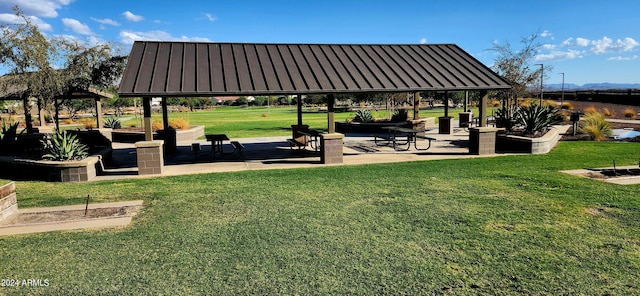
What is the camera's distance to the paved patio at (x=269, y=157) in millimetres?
12102

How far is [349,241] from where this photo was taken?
579 cm

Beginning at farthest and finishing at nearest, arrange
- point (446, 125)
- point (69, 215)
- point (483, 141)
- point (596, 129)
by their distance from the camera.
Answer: point (446, 125), point (596, 129), point (483, 141), point (69, 215)

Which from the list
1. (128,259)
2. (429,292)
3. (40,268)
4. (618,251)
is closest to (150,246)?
(128,259)

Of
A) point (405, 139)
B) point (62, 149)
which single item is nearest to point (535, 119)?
point (405, 139)

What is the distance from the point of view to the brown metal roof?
38.1 feet

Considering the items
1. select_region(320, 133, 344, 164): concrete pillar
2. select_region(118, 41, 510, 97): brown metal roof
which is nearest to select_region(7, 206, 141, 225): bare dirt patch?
select_region(118, 41, 510, 97): brown metal roof

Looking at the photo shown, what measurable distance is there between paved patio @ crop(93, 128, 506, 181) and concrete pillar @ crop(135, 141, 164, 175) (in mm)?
224

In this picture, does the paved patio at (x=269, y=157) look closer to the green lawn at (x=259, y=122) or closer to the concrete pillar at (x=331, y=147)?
the concrete pillar at (x=331, y=147)

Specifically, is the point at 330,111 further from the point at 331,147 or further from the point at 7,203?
the point at 7,203

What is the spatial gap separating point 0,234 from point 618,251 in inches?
338

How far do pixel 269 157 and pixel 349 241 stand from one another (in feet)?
28.5

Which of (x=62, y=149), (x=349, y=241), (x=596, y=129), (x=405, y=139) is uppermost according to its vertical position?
(x=62, y=149)

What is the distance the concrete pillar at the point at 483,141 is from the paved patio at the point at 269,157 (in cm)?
36

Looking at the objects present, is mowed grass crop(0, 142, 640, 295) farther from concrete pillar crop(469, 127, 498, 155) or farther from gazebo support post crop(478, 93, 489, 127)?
gazebo support post crop(478, 93, 489, 127)
